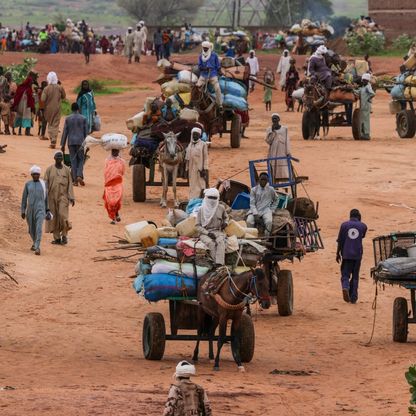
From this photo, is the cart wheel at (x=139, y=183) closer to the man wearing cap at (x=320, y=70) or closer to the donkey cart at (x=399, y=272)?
the man wearing cap at (x=320, y=70)

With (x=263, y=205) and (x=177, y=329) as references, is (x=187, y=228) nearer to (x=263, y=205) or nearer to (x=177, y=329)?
(x=177, y=329)

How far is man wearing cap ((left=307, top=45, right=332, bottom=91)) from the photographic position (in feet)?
121

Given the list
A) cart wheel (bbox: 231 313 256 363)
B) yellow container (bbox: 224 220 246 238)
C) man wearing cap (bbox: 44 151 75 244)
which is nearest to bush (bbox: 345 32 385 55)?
man wearing cap (bbox: 44 151 75 244)

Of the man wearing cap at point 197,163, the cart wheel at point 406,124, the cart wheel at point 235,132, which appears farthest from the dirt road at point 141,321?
the cart wheel at point 406,124

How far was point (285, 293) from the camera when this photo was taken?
20.7 metres

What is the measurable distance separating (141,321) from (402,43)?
148ft

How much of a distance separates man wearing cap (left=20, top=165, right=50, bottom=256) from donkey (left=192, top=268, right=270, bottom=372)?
669 cm

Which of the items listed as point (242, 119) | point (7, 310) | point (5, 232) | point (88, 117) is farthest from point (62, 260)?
point (242, 119)

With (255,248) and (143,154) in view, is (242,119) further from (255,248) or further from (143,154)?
(255,248)

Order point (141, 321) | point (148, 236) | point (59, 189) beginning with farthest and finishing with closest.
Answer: point (59, 189) → point (141, 321) → point (148, 236)

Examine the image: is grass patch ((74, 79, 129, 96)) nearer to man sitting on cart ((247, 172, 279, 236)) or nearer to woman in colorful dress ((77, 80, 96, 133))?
woman in colorful dress ((77, 80, 96, 133))

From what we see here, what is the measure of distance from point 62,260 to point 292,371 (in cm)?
737

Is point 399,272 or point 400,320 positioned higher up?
point 399,272

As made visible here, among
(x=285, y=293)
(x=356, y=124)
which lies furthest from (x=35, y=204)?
(x=356, y=124)
